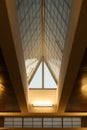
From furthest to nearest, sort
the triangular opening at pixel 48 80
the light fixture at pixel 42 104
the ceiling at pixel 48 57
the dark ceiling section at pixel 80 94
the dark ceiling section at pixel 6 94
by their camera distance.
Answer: the triangular opening at pixel 48 80 < the light fixture at pixel 42 104 < the dark ceiling section at pixel 80 94 < the dark ceiling section at pixel 6 94 < the ceiling at pixel 48 57

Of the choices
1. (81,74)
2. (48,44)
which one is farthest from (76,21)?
(48,44)

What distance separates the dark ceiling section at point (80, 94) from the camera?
1568cm

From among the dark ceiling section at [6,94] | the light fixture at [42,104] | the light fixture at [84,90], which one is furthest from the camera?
the light fixture at [42,104]

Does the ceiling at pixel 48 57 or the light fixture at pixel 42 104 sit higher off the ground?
the ceiling at pixel 48 57

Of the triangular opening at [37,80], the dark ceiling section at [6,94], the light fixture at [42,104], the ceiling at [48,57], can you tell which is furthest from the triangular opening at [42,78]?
the dark ceiling section at [6,94]

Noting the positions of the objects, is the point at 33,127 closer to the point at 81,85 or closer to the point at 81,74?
the point at 81,85

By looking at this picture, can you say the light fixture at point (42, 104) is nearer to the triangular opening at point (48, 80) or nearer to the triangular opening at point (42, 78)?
the triangular opening at point (48, 80)

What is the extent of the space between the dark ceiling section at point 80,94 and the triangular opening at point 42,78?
11.3 feet

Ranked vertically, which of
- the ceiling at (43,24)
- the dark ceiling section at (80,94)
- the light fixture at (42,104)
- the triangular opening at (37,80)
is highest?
the ceiling at (43,24)

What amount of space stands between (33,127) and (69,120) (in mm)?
2843

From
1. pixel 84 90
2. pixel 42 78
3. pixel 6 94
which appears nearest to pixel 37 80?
pixel 42 78

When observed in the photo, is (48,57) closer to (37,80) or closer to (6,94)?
(37,80)

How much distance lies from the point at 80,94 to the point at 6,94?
13.4 feet

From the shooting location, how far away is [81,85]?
1797cm
